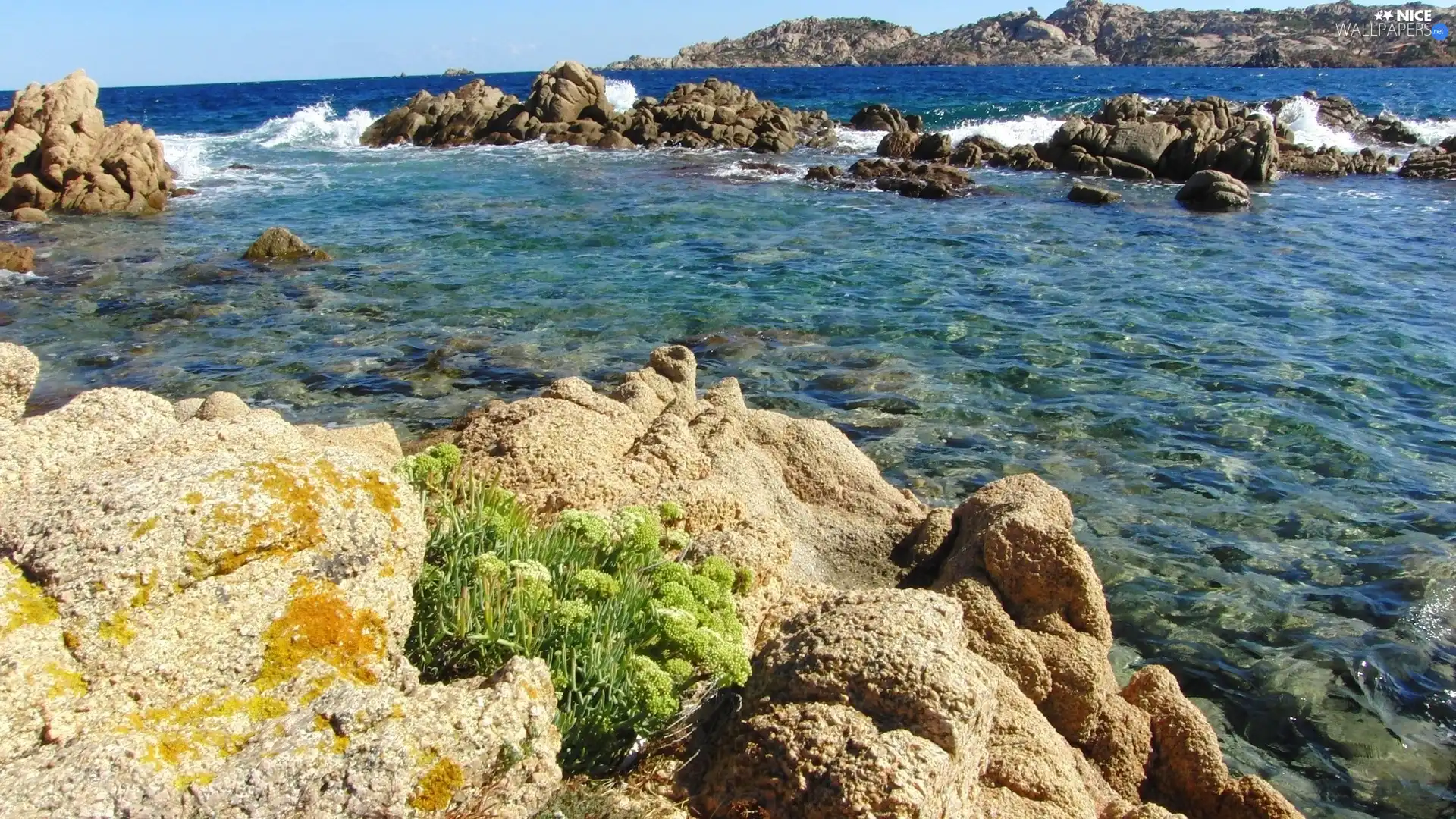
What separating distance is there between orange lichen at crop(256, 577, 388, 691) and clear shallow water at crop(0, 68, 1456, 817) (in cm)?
518

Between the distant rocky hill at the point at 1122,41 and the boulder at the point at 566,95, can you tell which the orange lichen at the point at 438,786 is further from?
the distant rocky hill at the point at 1122,41

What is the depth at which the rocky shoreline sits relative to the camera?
2928mm

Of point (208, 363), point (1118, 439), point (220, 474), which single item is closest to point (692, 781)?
point (220, 474)

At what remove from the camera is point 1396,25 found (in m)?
131

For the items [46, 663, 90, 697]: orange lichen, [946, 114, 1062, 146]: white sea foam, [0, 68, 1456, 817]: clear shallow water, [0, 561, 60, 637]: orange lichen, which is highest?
[946, 114, 1062, 146]: white sea foam

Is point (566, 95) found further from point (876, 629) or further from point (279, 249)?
point (876, 629)

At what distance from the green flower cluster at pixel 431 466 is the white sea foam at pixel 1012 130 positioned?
38424mm

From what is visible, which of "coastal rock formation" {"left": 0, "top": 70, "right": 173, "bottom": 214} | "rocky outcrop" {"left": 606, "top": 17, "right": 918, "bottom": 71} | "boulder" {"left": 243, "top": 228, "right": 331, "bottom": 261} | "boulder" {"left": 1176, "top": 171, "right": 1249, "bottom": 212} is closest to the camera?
"boulder" {"left": 243, "top": 228, "right": 331, "bottom": 261}

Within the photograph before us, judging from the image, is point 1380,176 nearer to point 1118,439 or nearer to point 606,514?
point 1118,439

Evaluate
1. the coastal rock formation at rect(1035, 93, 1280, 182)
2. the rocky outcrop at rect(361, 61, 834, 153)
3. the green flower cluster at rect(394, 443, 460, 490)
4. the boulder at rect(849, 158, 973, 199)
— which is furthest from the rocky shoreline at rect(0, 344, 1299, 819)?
the rocky outcrop at rect(361, 61, 834, 153)

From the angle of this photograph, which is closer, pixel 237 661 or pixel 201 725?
pixel 201 725

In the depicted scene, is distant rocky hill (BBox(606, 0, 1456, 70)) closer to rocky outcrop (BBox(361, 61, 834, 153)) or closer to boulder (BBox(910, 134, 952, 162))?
rocky outcrop (BBox(361, 61, 834, 153))

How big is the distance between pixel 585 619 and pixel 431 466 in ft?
5.31

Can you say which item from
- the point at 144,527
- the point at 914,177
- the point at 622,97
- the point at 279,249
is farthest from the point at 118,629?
the point at 622,97
